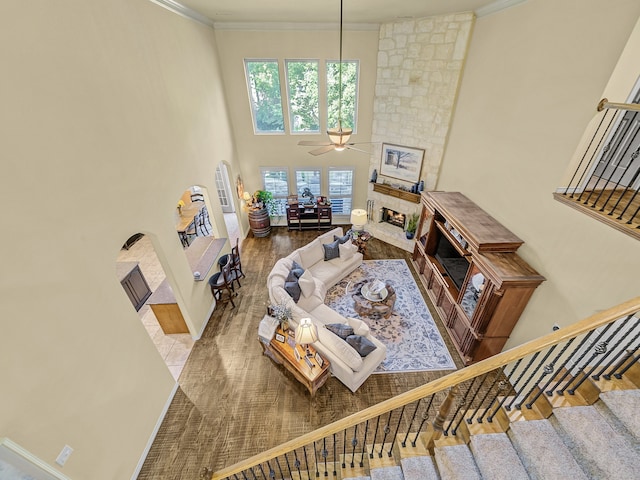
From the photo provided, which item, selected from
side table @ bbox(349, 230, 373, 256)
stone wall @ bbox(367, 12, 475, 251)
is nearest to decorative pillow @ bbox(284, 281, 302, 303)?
side table @ bbox(349, 230, 373, 256)

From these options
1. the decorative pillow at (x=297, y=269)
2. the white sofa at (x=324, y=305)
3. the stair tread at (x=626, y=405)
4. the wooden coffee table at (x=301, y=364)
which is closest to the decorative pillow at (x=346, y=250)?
the white sofa at (x=324, y=305)

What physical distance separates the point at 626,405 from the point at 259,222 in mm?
8022

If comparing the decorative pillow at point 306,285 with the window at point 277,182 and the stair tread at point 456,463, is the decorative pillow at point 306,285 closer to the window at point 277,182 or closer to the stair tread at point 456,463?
the stair tread at point 456,463

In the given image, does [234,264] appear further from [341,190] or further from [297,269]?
[341,190]

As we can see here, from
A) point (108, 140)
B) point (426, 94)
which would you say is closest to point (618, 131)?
point (426, 94)

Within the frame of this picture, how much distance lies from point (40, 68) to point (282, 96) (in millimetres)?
5949

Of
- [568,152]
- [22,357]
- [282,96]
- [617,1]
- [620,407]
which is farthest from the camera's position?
[282,96]

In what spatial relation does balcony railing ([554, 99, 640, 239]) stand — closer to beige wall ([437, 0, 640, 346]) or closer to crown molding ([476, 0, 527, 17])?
beige wall ([437, 0, 640, 346])

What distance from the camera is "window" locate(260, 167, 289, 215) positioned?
8.73 m

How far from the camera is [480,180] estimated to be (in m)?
5.42

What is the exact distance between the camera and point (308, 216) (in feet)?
29.8

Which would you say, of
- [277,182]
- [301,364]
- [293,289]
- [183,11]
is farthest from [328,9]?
[301,364]

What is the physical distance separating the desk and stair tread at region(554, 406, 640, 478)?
8.42m

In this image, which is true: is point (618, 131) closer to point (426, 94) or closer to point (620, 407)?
point (620, 407)
